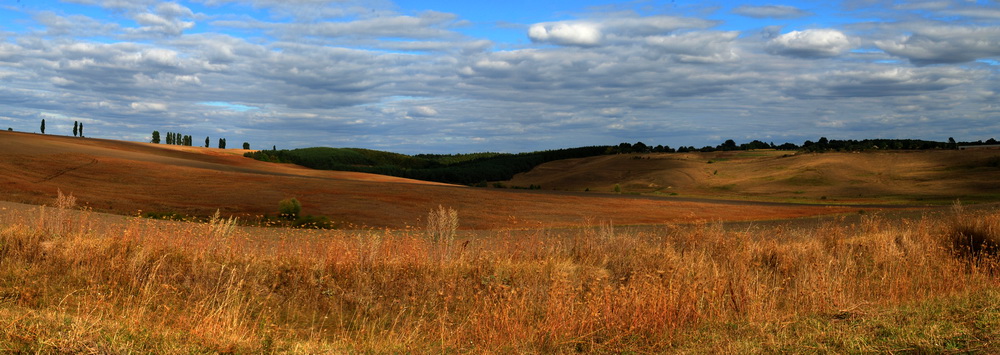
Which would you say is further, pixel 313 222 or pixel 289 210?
pixel 289 210

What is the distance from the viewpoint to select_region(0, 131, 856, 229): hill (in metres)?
25.6

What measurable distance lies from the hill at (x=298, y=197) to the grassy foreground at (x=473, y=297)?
38.4ft

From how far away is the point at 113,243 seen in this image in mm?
10516

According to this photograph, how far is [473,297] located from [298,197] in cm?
2248

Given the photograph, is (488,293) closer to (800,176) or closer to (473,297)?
(473,297)

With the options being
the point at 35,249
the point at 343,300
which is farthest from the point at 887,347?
the point at 35,249

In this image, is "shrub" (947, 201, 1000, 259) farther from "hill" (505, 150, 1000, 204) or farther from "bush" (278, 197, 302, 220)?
"hill" (505, 150, 1000, 204)

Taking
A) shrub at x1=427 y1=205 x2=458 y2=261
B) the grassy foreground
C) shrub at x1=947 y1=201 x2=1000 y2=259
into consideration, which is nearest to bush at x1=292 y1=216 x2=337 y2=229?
the grassy foreground

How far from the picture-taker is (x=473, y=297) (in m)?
9.48

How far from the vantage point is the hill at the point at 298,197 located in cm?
2558

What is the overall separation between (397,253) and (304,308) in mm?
2212

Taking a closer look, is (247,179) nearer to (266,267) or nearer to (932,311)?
(266,267)

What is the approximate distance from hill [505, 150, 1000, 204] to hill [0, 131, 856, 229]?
46.9 feet

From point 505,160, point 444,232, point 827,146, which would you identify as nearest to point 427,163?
point 505,160
